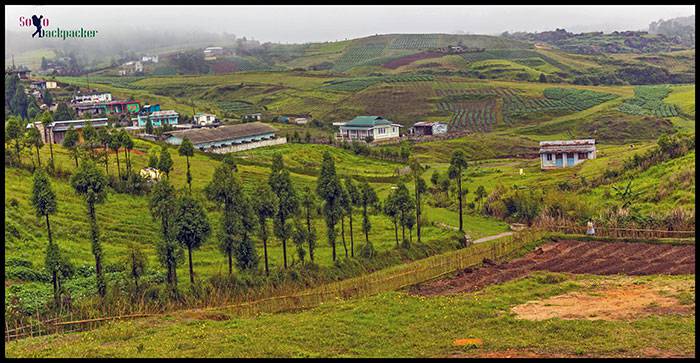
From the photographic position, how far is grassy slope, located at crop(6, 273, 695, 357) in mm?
17281

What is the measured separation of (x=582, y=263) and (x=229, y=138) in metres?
45.1

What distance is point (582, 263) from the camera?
29.9 metres

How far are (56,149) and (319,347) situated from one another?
37.1m

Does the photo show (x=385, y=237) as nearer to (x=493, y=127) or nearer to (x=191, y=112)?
(x=493, y=127)

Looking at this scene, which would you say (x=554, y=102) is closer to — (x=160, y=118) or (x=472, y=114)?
(x=472, y=114)

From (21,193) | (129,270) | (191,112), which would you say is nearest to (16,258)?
(129,270)

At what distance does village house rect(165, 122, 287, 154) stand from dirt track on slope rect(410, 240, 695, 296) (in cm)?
3947

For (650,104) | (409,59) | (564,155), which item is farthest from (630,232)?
(409,59)

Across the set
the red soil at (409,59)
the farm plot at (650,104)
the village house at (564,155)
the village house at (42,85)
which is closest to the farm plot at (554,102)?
the farm plot at (650,104)

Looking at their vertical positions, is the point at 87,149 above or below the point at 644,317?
above

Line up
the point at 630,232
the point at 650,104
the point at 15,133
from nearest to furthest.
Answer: the point at 630,232
the point at 15,133
the point at 650,104

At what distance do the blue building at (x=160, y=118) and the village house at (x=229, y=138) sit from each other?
12238mm

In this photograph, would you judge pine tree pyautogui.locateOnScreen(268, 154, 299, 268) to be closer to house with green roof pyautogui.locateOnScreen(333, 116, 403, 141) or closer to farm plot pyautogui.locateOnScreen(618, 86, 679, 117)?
house with green roof pyautogui.locateOnScreen(333, 116, 403, 141)

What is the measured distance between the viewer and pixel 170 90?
120 metres
